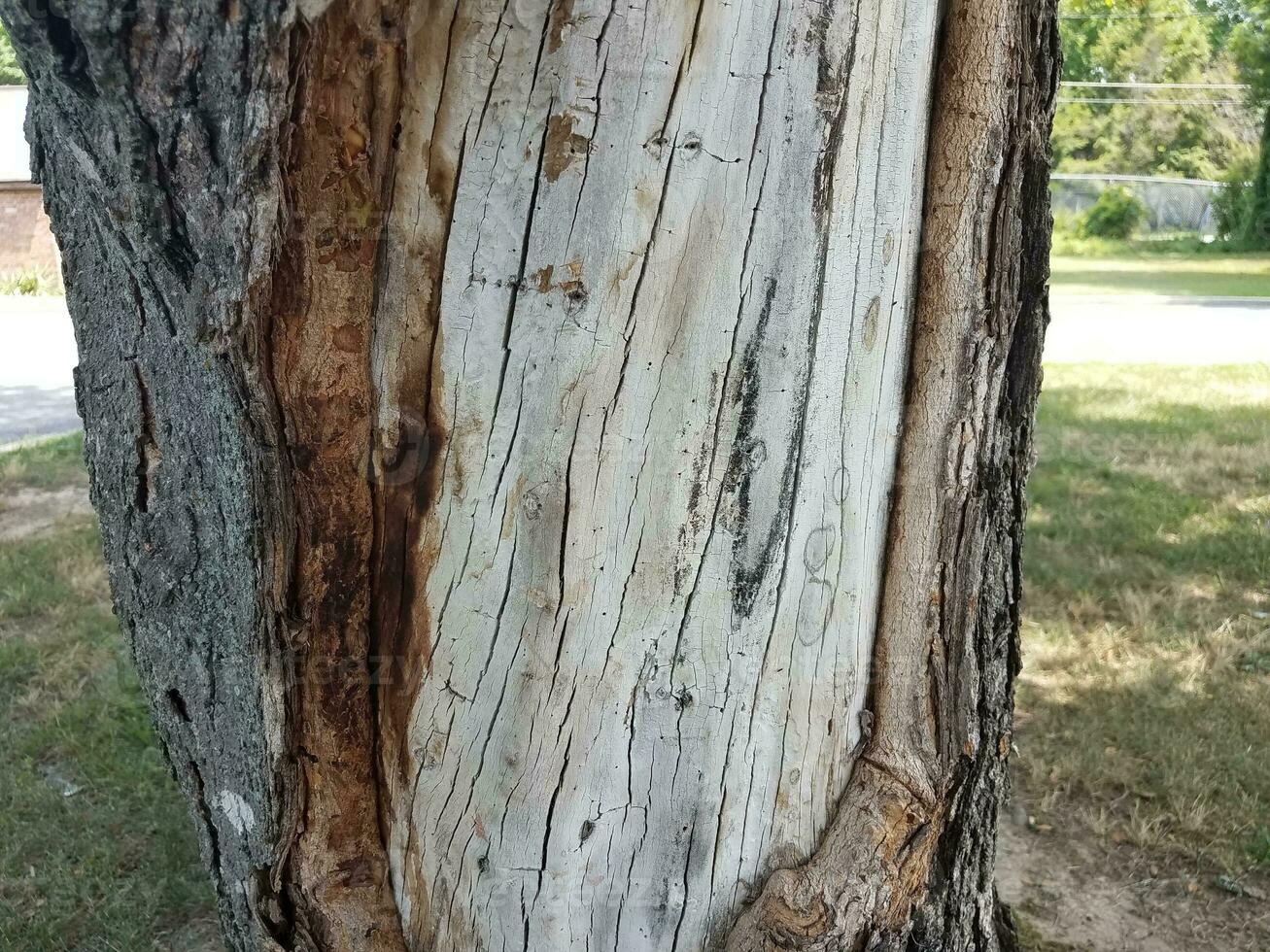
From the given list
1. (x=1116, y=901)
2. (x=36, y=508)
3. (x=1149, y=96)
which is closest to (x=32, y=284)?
(x=36, y=508)

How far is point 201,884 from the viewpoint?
2.96 meters

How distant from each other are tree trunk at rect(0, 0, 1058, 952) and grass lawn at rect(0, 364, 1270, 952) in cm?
162

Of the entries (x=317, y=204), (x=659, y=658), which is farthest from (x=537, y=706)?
(x=317, y=204)

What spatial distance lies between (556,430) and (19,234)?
25762 millimetres

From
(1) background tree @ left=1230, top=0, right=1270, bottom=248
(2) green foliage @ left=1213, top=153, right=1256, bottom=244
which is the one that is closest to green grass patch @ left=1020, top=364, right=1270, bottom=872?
(1) background tree @ left=1230, top=0, right=1270, bottom=248

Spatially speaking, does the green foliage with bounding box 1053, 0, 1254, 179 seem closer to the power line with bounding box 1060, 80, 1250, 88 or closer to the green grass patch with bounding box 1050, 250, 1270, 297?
the power line with bounding box 1060, 80, 1250, 88

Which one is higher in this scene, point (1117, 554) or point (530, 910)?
point (530, 910)

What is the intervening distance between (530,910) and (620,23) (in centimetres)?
122

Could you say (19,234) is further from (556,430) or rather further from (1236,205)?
(1236,205)

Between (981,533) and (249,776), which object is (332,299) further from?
(981,533)

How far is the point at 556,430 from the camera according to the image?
4.53 feet

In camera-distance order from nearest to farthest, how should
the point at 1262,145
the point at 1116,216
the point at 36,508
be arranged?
the point at 36,508, the point at 1262,145, the point at 1116,216

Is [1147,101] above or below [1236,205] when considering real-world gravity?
above

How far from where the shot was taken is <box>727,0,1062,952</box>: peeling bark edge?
152 centimetres
